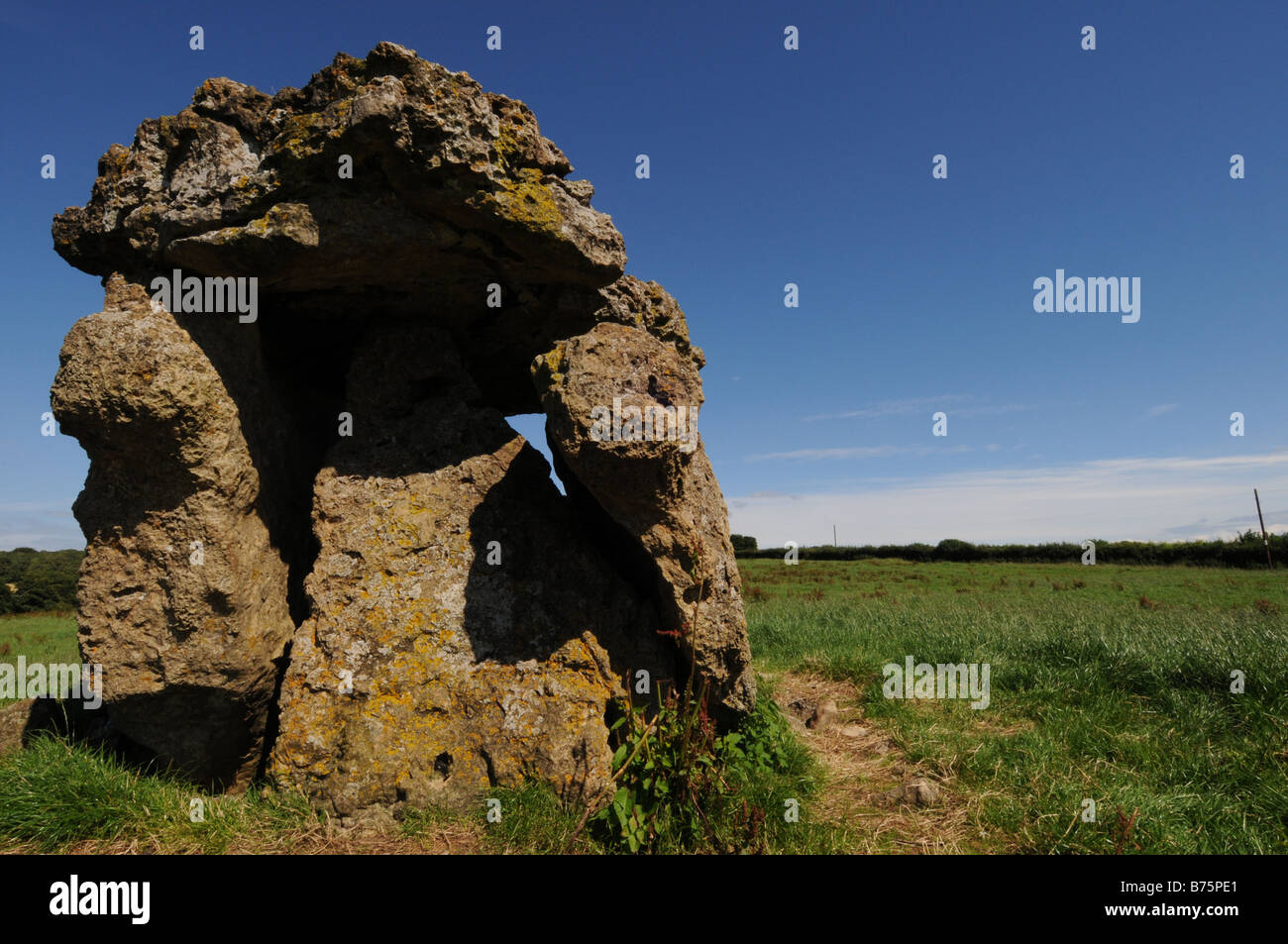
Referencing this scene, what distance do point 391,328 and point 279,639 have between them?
317 cm

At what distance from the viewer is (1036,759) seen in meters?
6.23

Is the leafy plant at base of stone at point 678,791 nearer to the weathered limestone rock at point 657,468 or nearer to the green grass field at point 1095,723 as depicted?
the weathered limestone rock at point 657,468

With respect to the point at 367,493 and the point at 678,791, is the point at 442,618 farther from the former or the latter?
the point at 678,791

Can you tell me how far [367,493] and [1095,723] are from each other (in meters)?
7.75

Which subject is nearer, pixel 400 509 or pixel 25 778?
pixel 25 778

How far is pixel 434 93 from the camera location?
17.3 feet

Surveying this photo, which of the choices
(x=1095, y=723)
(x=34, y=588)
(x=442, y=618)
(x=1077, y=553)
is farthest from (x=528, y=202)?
(x=1077, y=553)

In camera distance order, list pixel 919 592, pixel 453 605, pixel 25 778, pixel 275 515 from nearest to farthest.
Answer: pixel 25 778 → pixel 453 605 → pixel 275 515 → pixel 919 592

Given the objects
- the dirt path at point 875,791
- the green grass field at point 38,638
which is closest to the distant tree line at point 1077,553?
the green grass field at point 38,638

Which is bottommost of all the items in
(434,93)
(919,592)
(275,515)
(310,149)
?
(919,592)

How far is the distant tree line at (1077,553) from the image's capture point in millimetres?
45562

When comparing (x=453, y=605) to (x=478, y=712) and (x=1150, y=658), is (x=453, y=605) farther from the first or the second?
(x=1150, y=658)

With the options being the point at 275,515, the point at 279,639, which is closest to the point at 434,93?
the point at 275,515

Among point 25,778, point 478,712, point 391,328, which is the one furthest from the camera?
point 391,328
